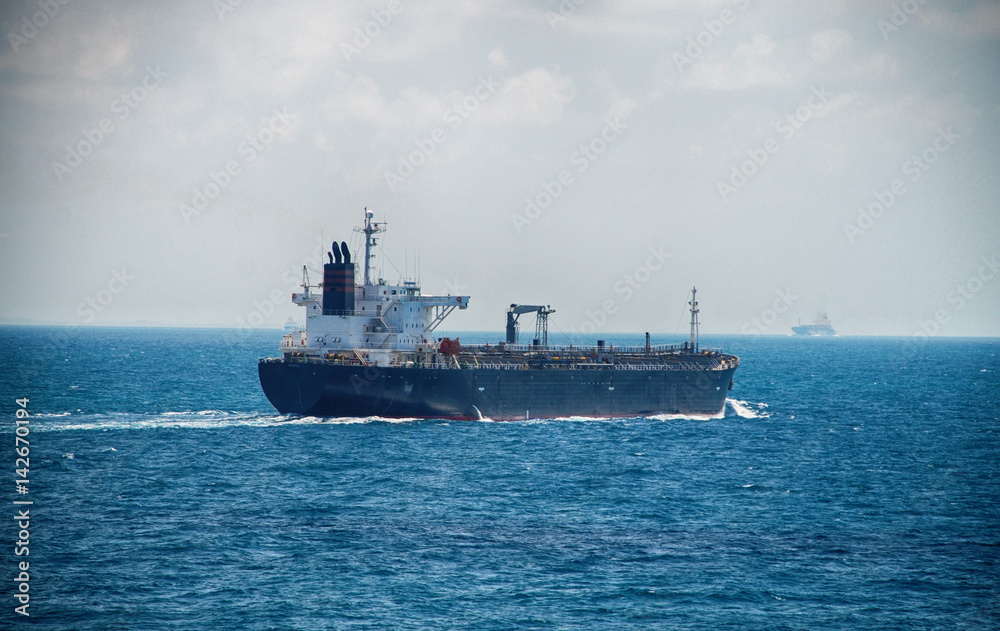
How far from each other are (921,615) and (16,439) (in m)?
51.8

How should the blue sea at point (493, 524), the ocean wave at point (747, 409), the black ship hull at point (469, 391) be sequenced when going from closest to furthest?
the blue sea at point (493, 524), the black ship hull at point (469, 391), the ocean wave at point (747, 409)

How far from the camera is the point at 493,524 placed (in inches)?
1543

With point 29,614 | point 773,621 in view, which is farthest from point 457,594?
point 29,614

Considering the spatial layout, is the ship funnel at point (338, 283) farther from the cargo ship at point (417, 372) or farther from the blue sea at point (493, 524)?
the blue sea at point (493, 524)

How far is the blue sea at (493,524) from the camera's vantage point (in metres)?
29.5

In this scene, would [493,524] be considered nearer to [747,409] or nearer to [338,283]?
[338,283]

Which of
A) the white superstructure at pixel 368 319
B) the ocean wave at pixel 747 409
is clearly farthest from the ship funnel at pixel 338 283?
the ocean wave at pixel 747 409

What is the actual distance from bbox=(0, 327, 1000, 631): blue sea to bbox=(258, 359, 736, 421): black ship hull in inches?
55.5

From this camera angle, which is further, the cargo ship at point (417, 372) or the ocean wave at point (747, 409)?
the ocean wave at point (747, 409)

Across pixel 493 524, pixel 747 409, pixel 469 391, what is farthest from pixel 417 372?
pixel 747 409

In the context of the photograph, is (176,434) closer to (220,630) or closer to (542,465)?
(542,465)

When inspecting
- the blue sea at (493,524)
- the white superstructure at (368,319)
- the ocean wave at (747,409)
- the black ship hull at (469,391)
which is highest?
the white superstructure at (368,319)

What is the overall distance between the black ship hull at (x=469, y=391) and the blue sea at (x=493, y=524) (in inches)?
55.5

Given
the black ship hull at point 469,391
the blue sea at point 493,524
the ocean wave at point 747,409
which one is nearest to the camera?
the blue sea at point 493,524
